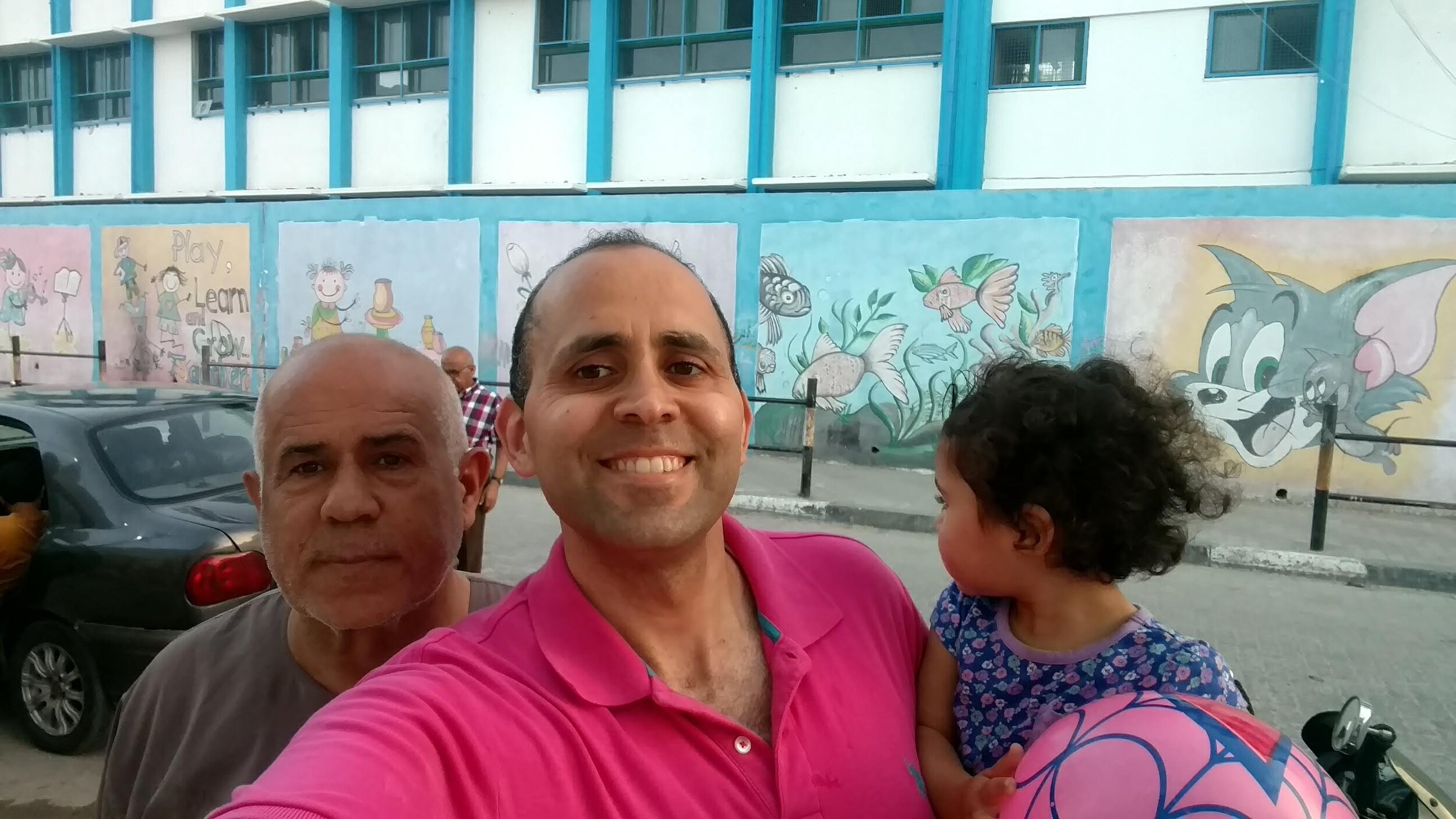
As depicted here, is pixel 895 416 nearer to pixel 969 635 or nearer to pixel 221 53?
pixel 969 635

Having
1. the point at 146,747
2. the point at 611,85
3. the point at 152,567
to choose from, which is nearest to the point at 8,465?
the point at 152,567

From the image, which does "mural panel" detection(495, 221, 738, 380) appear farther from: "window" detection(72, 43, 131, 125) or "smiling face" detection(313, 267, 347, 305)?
"window" detection(72, 43, 131, 125)

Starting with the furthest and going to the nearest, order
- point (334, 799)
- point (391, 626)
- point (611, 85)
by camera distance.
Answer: point (611, 85)
point (391, 626)
point (334, 799)

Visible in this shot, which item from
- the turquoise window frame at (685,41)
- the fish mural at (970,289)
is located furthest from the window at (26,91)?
the fish mural at (970,289)

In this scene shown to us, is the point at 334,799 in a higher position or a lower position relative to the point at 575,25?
lower

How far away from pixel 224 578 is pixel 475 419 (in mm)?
2152

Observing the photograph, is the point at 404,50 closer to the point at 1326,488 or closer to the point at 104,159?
the point at 104,159

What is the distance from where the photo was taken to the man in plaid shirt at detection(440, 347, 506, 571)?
17.5 feet

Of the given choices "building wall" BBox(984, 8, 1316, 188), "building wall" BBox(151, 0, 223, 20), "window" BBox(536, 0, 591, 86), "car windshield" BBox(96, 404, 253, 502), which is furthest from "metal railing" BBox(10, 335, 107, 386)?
"building wall" BBox(984, 8, 1316, 188)

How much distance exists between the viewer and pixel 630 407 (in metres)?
1.31

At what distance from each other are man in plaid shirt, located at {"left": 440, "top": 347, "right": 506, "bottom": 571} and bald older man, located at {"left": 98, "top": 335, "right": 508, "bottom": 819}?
3.30 m

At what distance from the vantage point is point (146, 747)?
159cm

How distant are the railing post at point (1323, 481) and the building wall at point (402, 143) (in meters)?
13.5

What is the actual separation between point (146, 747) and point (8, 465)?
11.7 ft
